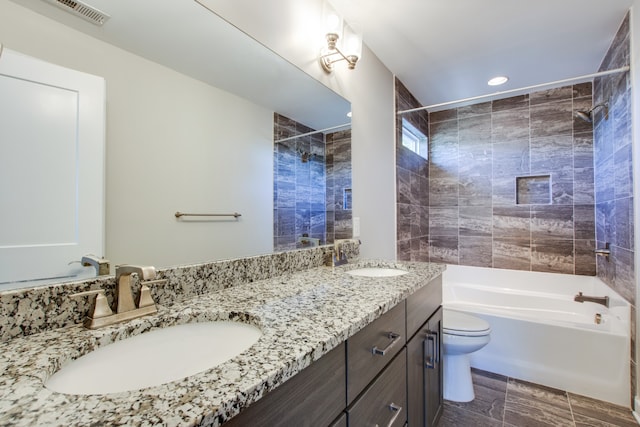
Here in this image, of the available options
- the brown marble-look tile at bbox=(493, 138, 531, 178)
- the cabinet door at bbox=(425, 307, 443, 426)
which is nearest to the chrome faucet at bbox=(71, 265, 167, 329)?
the cabinet door at bbox=(425, 307, 443, 426)

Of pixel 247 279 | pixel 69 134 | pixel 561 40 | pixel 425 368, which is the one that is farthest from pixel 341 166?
pixel 561 40

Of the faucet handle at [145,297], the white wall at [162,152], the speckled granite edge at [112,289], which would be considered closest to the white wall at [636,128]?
the speckled granite edge at [112,289]

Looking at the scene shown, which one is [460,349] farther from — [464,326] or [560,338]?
[560,338]

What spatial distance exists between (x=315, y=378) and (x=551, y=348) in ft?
7.25

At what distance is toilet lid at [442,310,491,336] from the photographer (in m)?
1.83

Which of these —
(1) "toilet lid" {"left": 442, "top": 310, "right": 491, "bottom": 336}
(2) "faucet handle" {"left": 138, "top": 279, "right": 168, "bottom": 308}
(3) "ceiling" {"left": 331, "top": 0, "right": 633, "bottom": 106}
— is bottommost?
(1) "toilet lid" {"left": 442, "top": 310, "right": 491, "bottom": 336}

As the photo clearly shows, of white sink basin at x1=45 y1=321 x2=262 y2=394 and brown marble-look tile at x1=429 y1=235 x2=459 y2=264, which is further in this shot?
brown marble-look tile at x1=429 y1=235 x2=459 y2=264

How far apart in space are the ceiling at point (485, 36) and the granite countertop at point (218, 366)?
1.68 metres

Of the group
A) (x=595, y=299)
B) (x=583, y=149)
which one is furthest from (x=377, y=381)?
(x=583, y=149)

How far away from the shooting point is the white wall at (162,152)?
2.47ft

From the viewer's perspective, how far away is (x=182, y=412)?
384mm

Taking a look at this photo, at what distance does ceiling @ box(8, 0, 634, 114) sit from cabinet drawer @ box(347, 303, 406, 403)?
3.37ft

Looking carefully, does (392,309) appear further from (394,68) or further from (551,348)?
(394,68)

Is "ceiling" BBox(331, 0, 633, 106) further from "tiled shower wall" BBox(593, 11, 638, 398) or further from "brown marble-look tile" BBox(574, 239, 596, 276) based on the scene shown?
"brown marble-look tile" BBox(574, 239, 596, 276)
